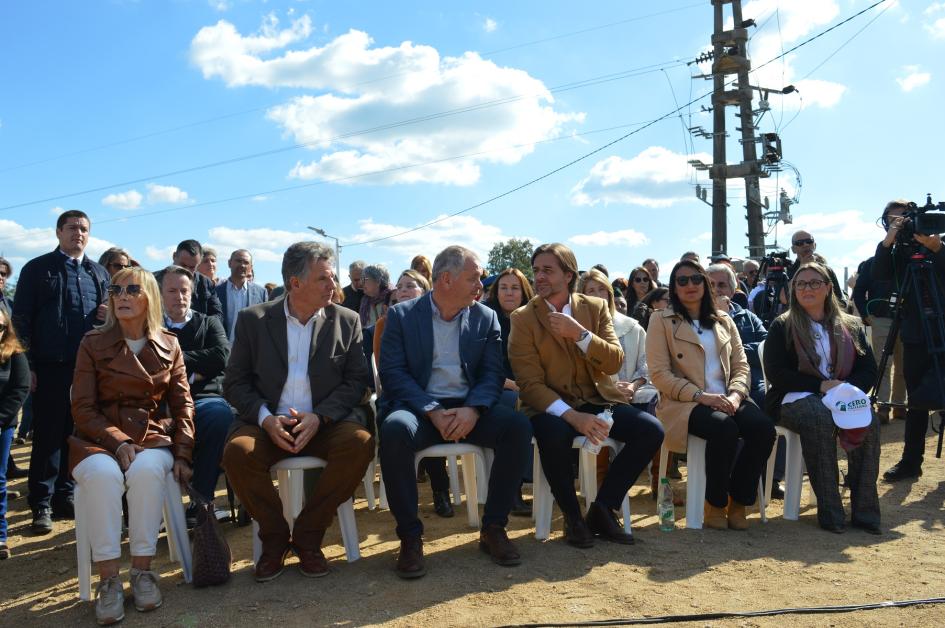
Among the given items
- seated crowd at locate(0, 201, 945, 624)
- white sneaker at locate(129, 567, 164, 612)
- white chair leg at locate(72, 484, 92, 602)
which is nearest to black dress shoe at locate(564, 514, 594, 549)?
seated crowd at locate(0, 201, 945, 624)

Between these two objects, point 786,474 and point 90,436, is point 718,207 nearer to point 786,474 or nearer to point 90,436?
point 786,474

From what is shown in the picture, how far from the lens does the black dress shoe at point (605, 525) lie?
407cm

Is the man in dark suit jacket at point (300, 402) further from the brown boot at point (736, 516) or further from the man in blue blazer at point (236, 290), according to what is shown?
the man in blue blazer at point (236, 290)

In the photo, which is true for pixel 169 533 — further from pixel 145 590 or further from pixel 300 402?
pixel 300 402

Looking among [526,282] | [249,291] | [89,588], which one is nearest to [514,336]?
[526,282]

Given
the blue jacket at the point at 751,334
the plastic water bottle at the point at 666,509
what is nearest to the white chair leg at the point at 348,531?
the plastic water bottle at the point at 666,509

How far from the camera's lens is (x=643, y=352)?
17.4 ft

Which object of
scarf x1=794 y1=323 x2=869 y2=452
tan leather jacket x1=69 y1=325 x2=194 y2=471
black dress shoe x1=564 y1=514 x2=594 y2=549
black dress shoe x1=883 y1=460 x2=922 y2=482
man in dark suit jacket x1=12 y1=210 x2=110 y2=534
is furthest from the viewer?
black dress shoe x1=883 y1=460 x2=922 y2=482

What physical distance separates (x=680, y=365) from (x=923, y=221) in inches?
82.6

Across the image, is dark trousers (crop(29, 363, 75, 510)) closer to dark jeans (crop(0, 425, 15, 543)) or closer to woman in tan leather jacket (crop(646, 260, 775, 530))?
dark jeans (crop(0, 425, 15, 543))

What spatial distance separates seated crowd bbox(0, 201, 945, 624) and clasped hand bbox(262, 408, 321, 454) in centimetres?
1

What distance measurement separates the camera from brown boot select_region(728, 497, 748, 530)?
14.6 feet

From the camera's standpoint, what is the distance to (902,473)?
5.46 meters

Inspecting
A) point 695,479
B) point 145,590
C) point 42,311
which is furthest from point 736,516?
point 42,311
